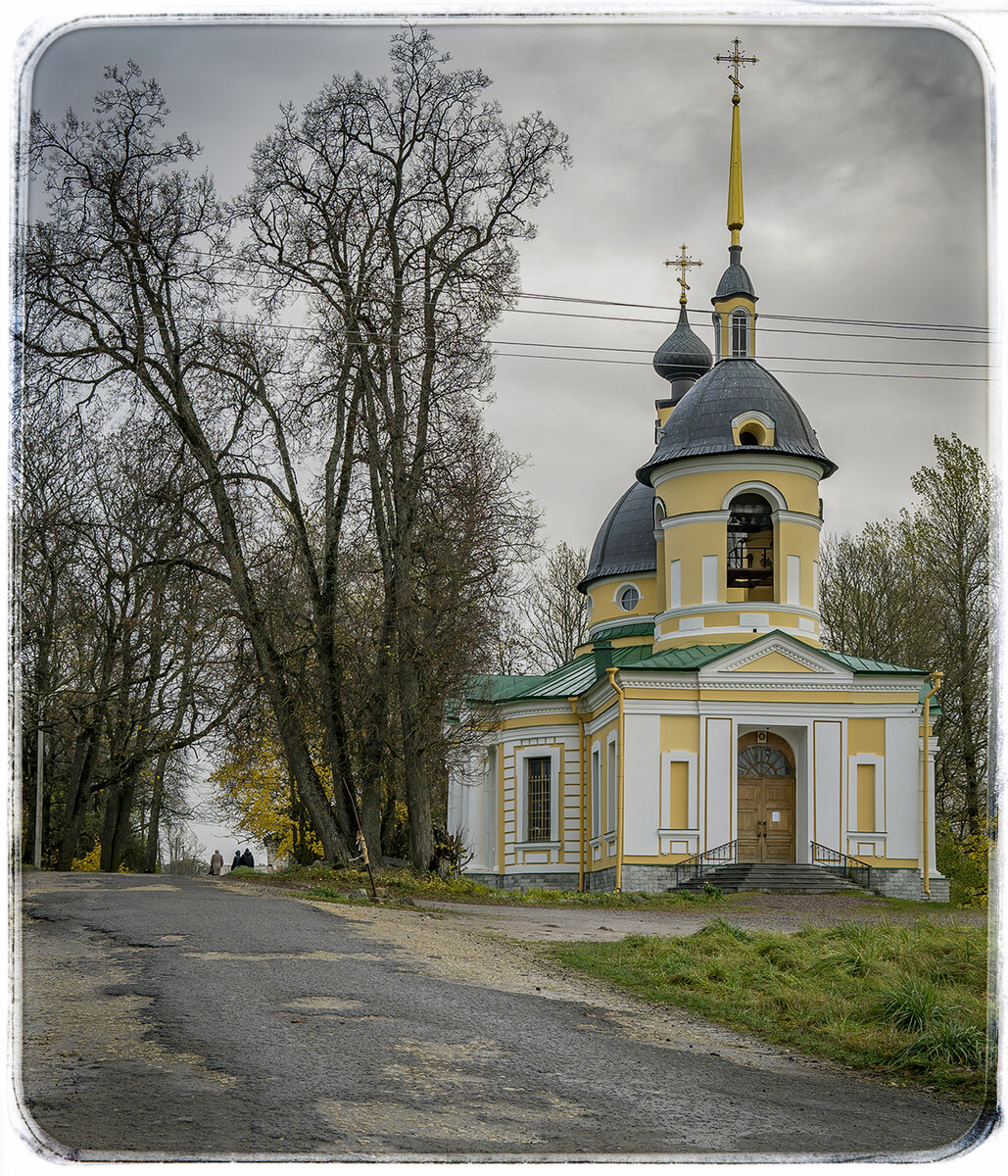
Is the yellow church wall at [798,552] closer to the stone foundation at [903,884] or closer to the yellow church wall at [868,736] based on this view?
the yellow church wall at [868,736]

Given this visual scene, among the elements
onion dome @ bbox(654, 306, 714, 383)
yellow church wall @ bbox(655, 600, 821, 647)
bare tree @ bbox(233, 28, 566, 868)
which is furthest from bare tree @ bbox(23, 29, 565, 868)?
onion dome @ bbox(654, 306, 714, 383)

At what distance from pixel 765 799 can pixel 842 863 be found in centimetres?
190

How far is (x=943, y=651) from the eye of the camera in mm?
28484

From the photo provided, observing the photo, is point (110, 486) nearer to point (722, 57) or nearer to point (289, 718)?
point (289, 718)

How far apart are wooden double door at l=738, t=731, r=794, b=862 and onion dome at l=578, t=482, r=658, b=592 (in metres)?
8.34

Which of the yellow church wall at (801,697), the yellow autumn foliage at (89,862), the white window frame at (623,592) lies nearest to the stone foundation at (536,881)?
the yellow church wall at (801,697)

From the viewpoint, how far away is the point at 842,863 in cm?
2430

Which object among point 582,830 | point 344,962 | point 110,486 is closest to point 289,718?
point 110,486

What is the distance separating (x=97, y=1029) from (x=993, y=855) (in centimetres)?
453

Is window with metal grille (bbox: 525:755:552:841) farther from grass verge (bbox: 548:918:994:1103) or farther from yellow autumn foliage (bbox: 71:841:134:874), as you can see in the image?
grass verge (bbox: 548:918:994:1103)

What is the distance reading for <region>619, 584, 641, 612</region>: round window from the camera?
33.3 m

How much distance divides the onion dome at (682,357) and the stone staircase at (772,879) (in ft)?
62.7

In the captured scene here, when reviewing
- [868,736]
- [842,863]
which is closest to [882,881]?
[842,863]

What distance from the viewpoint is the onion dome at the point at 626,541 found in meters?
33.3
